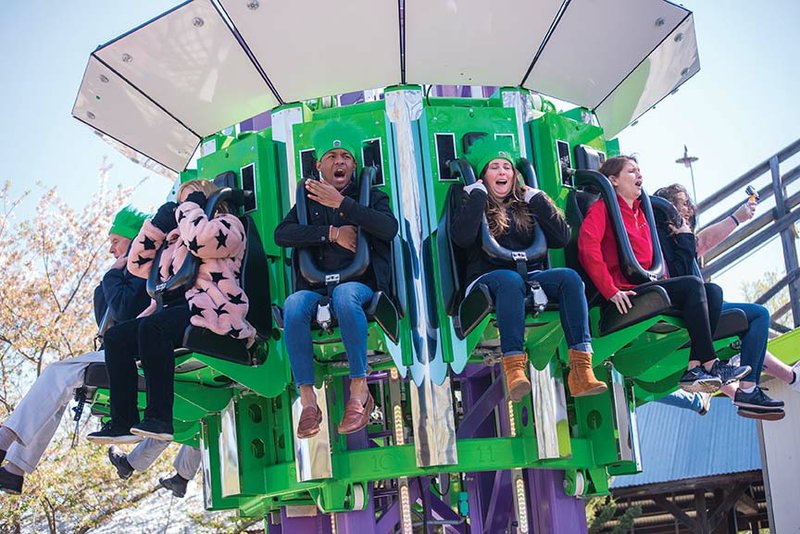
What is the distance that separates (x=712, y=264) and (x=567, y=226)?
9.75 m

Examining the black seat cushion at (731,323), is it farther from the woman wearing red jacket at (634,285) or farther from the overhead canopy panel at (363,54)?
the overhead canopy panel at (363,54)

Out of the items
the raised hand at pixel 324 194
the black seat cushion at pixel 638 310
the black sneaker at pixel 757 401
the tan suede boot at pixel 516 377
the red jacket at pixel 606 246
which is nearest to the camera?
the tan suede boot at pixel 516 377

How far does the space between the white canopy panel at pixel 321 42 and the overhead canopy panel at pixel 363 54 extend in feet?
0.03

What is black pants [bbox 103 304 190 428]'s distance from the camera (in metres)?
9.12

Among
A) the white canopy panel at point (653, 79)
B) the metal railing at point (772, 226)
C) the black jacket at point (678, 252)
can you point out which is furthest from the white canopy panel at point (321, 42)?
the metal railing at point (772, 226)

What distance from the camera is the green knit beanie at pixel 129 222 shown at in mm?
11000

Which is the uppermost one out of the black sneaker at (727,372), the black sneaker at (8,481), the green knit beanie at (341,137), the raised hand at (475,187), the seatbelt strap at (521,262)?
the green knit beanie at (341,137)

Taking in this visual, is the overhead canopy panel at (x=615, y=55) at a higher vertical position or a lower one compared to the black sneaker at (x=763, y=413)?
higher

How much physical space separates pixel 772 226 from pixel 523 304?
11338 millimetres

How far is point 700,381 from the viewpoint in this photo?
9477mm

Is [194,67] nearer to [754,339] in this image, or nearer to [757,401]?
[754,339]

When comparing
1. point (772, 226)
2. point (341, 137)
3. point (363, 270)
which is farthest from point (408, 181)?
point (772, 226)

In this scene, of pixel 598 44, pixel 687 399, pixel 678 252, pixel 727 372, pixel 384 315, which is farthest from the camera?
pixel 687 399

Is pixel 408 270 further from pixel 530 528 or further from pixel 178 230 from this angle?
pixel 530 528
